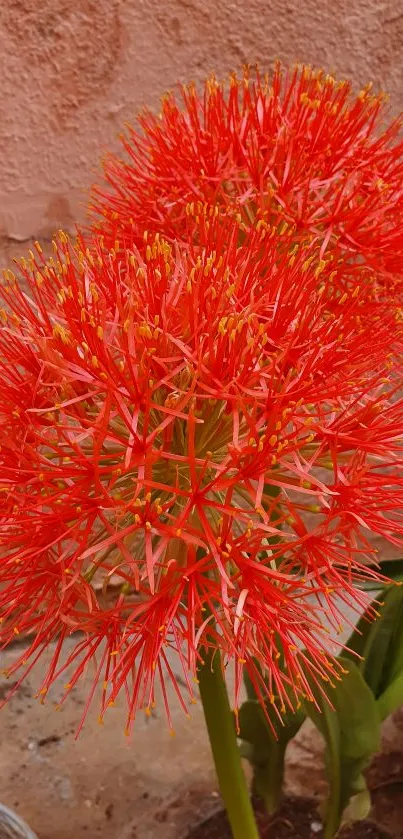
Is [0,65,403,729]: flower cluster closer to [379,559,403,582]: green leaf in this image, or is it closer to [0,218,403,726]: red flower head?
[0,218,403,726]: red flower head

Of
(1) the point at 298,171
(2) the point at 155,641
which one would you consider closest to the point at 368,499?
(2) the point at 155,641

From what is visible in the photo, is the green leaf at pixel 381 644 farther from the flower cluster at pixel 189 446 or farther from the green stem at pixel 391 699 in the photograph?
the flower cluster at pixel 189 446

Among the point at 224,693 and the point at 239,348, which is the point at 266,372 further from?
the point at 224,693

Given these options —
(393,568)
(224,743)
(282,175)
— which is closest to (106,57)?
(282,175)

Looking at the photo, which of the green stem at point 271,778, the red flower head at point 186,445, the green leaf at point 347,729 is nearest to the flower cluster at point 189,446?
the red flower head at point 186,445

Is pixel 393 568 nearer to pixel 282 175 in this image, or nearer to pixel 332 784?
pixel 332 784
